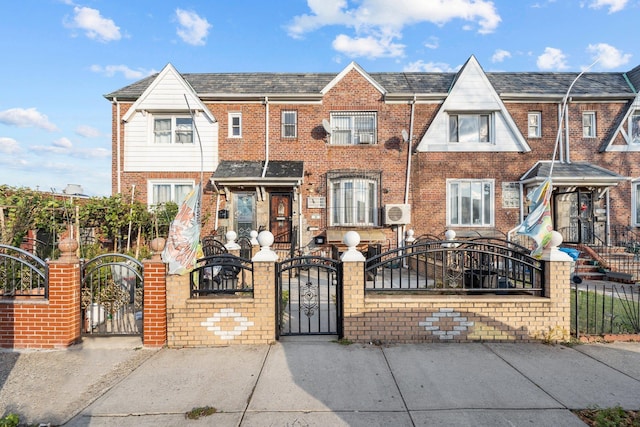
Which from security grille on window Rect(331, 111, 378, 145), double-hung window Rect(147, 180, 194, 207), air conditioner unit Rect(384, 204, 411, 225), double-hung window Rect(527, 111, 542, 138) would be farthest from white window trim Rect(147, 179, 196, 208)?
double-hung window Rect(527, 111, 542, 138)

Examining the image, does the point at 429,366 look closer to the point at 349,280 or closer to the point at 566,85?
the point at 349,280

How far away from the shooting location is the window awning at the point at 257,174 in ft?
40.8

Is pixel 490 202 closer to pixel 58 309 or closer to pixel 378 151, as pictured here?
pixel 378 151

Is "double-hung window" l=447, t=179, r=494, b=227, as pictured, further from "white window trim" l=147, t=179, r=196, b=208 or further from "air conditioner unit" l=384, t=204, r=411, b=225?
"white window trim" l=147, t=179, r=196, b=208

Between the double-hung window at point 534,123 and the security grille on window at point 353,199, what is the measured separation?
6908 mm

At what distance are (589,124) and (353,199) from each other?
35.1ft

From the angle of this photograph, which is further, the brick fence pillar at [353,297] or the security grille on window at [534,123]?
the security grille on window at [534,123]

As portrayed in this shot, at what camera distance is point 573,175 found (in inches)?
490

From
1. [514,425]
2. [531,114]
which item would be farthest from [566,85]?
[514,425]

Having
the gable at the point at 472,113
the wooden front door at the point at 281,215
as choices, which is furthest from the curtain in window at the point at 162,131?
the gable at the point at 472,113

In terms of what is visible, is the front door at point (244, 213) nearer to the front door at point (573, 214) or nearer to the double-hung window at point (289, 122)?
the double-hung window at point (289, 122)

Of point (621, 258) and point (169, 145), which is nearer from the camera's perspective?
point (621, 258)

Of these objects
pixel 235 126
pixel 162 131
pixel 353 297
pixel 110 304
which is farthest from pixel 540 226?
pixel 162 131

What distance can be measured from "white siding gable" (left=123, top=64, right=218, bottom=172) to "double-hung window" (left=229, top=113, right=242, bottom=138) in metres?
0.62
